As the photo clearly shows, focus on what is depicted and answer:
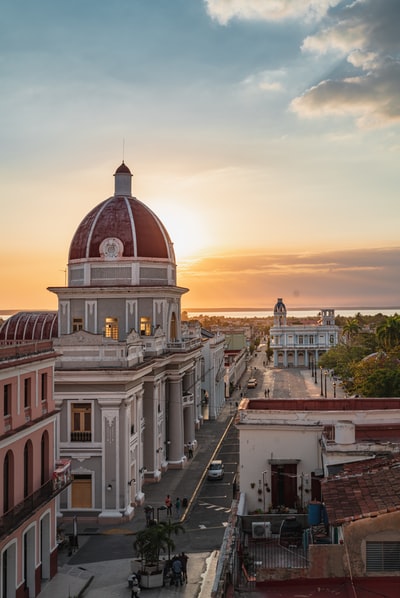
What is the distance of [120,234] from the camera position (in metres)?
48.0

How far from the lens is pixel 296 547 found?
16875 mm

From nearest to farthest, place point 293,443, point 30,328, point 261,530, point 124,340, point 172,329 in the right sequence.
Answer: point 261,530
point 293,443
point 124,340
point 30,328
point 172,329

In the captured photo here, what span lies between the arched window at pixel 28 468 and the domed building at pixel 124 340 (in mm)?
10762

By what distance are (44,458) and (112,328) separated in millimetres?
20313

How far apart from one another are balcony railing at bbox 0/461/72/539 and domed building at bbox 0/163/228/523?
23.8ft

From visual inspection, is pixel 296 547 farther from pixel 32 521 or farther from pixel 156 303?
pixel 156 303

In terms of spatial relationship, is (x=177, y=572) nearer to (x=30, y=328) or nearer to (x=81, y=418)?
(x=81, y=418)

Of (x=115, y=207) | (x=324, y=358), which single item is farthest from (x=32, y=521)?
(x=324, y=358)

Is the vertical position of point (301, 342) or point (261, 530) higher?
point (261, 530)

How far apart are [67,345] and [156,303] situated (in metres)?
11.5

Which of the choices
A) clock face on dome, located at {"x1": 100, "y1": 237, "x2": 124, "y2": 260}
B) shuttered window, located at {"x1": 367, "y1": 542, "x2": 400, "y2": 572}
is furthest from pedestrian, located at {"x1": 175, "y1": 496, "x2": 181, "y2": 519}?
shuttered window, located at {"x1": 367, "y1": 542, "x2": 400, "y2": 572}

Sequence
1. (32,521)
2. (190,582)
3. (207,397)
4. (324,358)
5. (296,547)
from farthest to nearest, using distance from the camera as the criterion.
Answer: (324,358) < (207,397) < (190,582) < (32,521) < (296,547)

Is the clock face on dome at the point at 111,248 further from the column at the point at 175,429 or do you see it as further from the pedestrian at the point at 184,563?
the pedestrian at the point at 184,563

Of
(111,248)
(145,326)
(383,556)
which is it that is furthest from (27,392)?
(111,248)
